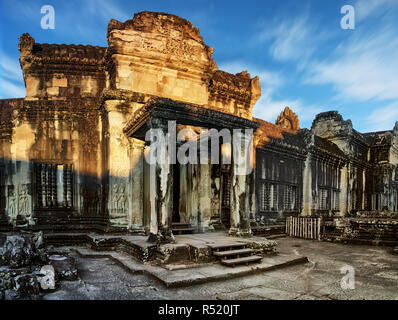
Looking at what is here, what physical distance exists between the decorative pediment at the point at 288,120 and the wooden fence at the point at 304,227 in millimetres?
13995

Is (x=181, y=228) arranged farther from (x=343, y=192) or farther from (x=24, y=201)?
(x=343, y=192)

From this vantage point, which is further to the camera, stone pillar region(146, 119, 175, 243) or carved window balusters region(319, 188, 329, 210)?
carved window balusters region(319, 188, 329, 210)

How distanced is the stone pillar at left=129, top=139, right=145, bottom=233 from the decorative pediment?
18510mm

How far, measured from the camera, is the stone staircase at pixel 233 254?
595 centimetres

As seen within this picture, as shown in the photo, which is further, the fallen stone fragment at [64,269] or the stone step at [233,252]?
the stone step at [233,252]

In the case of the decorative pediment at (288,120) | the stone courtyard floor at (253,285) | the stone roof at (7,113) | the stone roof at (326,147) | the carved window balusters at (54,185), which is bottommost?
the stone courtyard floor at (253,285)

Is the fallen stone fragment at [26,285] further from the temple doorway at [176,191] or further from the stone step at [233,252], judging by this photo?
the temple doorway at [176,191]

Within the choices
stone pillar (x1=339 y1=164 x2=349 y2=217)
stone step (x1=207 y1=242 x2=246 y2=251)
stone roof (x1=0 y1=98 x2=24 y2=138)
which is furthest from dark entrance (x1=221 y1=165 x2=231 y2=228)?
stone pillar (x1=339 y1=164 x2=349 y2=217)

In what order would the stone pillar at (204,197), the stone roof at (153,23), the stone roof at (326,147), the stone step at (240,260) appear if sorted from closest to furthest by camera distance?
the stone step at (240,260)
the stone roof at (153,23)
the stone pillar at (204,197)
the stone roof at (326,147)

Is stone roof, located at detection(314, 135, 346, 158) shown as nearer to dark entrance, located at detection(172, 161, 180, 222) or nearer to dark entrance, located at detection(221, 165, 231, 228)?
dark entrance, located at detection(221, 165, 231, 228)

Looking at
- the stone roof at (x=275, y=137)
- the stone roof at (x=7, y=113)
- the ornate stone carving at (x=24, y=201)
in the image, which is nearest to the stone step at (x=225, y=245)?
the stone roof at (x=275, y=137)

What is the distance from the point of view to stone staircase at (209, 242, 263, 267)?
19.5 feet
